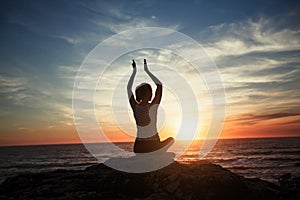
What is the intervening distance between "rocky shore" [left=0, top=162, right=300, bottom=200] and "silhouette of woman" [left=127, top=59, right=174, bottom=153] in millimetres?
763

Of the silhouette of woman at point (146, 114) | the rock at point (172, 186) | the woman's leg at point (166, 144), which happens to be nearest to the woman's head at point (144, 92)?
the silhouette of woman at point (146, 114)

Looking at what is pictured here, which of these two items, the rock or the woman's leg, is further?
the woman's leg

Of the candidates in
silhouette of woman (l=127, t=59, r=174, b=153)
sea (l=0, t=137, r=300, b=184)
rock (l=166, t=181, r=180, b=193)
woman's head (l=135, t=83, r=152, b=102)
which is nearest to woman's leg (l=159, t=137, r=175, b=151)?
silhouette of woman (l=127, t=59, r=174, b=153)

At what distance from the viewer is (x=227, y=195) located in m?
7.21

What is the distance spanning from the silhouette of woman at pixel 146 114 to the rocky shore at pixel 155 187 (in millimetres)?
763

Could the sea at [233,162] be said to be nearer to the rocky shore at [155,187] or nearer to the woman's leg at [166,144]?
the rocky shore at [155,187]

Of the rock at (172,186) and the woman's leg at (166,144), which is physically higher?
the woman's leg at (166,144)

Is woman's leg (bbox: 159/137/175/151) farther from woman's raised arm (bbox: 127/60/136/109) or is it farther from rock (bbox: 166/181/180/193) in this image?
woman's raised arm (bbox: 127/60/136/109)

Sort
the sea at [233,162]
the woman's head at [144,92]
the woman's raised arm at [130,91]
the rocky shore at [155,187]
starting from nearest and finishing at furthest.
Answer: the rocky shore at [155,187] < the woman's head at [144,92] < the woman's raised arm at [130,91] < the sea at [233,162]

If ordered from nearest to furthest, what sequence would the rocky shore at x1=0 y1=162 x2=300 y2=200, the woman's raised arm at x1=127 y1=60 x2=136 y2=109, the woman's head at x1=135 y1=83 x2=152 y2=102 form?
the rocky shore at x1=0 y1=162 x2=300 y2=200, the woman's head at x1=135 y1=83 x2=152 y2=102, the woman's raised arm at x1=127 y1=60 x2=136 y2=109

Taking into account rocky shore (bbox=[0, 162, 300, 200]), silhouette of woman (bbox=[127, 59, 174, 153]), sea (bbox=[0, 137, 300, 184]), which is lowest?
sea (bbox=[0, 137, 300, 184])

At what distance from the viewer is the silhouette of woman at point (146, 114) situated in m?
7.66

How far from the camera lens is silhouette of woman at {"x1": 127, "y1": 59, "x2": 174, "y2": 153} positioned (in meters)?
7.66

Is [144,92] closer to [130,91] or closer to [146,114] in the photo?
[130,91]
